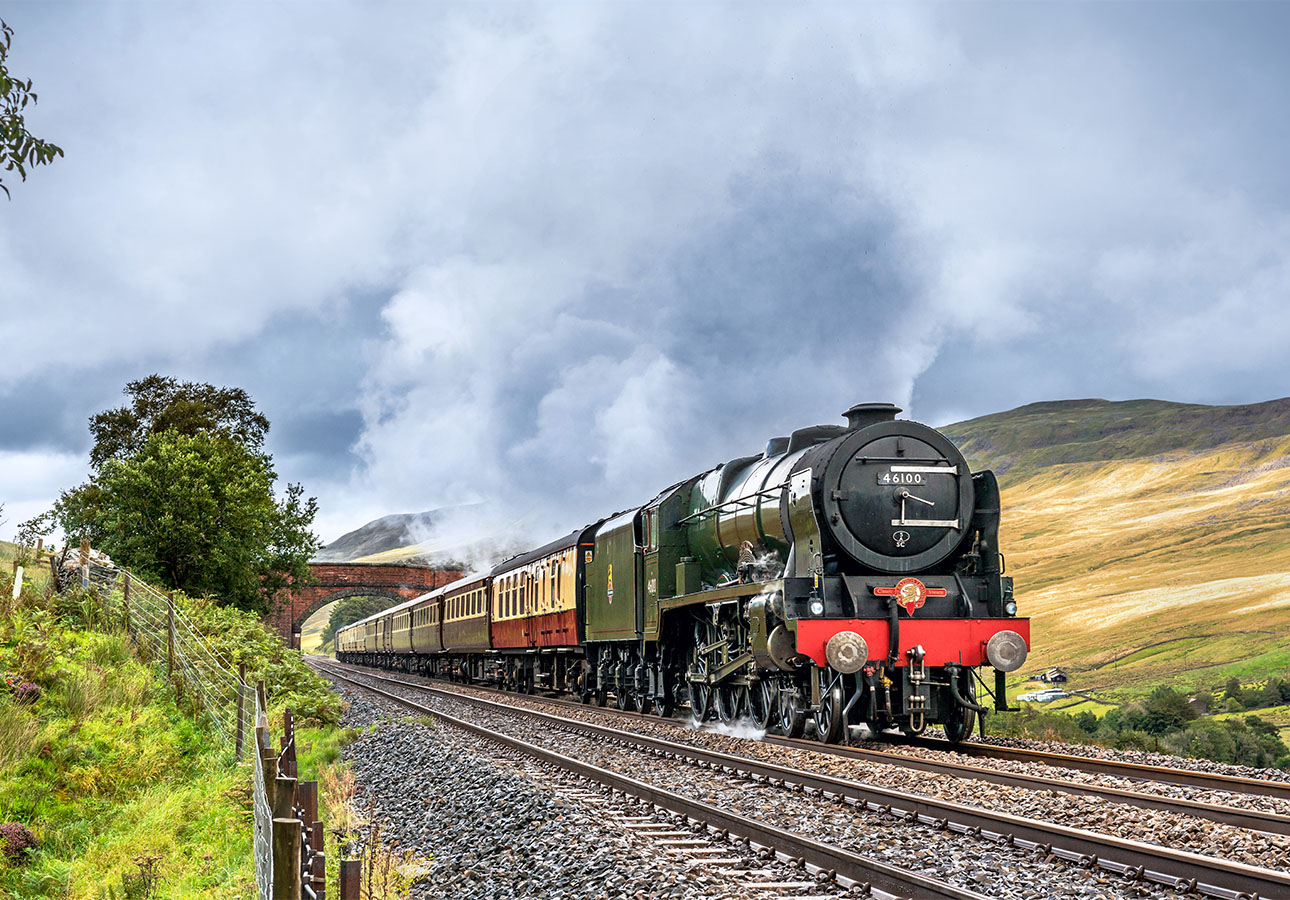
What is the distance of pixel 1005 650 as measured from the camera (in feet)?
39.7

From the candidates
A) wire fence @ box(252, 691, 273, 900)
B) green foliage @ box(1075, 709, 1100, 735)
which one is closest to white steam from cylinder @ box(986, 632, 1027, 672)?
wire fence @ box(252, 691, 273, 900)

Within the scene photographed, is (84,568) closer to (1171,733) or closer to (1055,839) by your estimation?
(1055,839)

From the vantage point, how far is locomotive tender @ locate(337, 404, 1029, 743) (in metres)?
12.1

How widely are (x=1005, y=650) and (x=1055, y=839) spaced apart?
5.66 metres

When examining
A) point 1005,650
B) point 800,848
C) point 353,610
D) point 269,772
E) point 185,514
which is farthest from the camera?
point 353,610

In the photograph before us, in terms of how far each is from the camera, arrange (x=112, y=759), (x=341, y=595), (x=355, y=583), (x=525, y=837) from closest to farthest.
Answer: (x=525, y=837) → (x=112, y=759) → (x=355, y=583) → (x=341, y=595)

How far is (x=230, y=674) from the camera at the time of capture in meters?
14.0

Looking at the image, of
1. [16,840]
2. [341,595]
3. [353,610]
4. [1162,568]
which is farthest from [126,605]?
[353,610]

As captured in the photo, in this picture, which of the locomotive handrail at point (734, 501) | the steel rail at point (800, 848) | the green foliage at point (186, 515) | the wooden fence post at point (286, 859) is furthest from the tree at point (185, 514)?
the wooden fence post at point (286, 859)

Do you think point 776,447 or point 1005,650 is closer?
point 1005,650

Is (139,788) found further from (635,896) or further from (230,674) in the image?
(635,896)

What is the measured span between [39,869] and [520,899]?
520 centimetres

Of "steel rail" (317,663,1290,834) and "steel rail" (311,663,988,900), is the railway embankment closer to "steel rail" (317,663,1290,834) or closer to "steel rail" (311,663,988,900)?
"steel rail" (311,663,988,900)

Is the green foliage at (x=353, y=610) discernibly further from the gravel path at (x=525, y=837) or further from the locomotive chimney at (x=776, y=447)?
the gravel path at (x=525, y=837)
